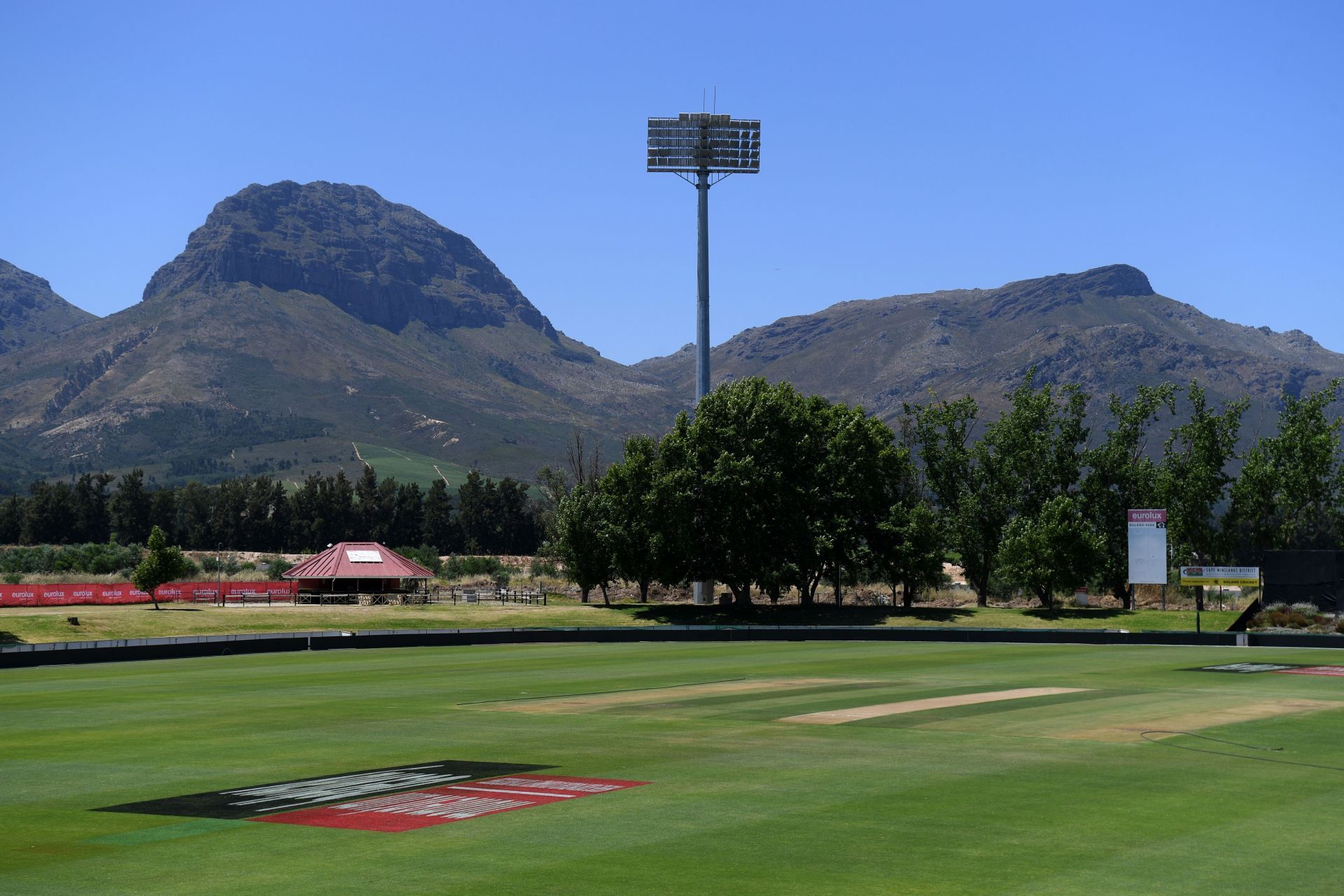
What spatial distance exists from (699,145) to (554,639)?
49749 mm

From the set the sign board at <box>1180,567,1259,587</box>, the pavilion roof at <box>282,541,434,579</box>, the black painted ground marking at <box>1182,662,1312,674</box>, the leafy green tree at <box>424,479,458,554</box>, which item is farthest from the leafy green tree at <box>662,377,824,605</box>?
the leafy green tree at <box>424,479,458,554</box>

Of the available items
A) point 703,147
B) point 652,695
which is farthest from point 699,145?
point 652,695

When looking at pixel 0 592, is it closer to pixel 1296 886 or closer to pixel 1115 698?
pixel 1115 698

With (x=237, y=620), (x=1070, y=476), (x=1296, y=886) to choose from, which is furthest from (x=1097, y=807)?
Result: (x=1070, y=476)

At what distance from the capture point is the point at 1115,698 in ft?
110

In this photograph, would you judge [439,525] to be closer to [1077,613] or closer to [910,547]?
[910,547]

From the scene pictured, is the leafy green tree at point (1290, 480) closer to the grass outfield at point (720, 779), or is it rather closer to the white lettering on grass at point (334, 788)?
the grass outfield at point (720, 779)

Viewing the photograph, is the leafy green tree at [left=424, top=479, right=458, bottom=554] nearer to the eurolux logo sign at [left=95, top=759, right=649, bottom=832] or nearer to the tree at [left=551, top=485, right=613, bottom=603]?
the tree at [left=551, top=485, right=613, bottom=603]

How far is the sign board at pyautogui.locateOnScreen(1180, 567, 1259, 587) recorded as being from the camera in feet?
235

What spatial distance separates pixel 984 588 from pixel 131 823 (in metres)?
81.8

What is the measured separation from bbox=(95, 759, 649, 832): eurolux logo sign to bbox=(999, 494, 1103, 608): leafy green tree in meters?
67.0

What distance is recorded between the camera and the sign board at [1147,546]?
72.8m

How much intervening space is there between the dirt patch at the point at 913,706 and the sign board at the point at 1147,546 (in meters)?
39.2

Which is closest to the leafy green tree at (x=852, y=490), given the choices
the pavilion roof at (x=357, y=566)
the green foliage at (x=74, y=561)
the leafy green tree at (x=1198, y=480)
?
the leafy green tree at (x=1198, y=480)
